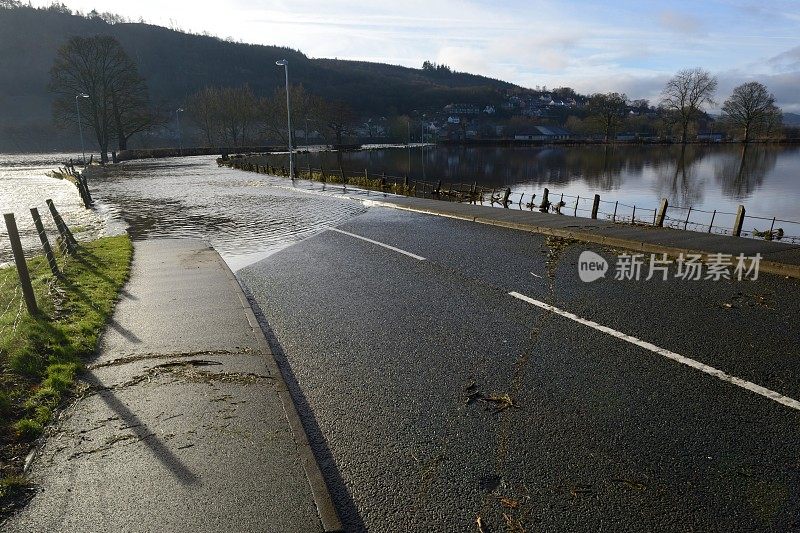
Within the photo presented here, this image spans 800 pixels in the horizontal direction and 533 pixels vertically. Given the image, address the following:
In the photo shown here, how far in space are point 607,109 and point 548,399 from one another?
144 meters

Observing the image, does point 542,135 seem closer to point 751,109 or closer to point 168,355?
point 751,109

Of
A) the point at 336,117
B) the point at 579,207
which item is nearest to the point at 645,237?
the point at 579,207

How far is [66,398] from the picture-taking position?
4.82 meters

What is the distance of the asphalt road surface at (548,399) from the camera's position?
3307mm

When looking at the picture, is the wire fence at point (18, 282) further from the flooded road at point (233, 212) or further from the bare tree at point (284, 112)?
the bare tree at point (284, 112)

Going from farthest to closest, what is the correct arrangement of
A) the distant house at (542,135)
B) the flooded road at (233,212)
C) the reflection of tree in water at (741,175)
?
the distant house at (542,135) → the reflection of tree in water at (741,175) → the flooded road at (233,212)

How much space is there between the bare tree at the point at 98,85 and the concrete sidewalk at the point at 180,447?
7652 cm

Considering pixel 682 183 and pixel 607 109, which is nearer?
pixel 682 183

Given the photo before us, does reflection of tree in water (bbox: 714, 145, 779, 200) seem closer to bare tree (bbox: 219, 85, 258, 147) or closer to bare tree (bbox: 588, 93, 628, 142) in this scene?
bare tree (bbox: 588, 93, 628, 142)

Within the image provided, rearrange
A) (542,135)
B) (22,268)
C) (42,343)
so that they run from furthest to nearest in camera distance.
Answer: (542,135) < (22,268) < (42,343)

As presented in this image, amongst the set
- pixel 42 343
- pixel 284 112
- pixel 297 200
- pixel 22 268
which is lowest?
pixel 297 200

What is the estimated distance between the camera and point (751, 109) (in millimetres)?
104062

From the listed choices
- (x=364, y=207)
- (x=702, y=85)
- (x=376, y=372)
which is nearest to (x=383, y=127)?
(x=702, y=85)

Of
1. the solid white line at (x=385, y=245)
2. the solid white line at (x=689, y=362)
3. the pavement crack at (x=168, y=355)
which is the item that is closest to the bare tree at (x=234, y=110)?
→ the solid white line at (x=385, y=245)
